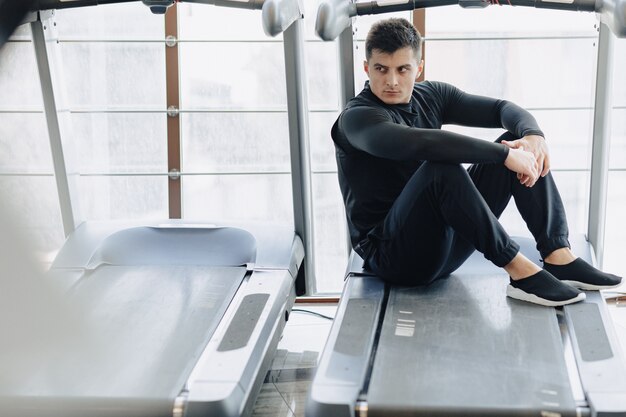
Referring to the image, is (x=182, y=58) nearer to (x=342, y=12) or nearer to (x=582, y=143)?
(x=342, y=12)

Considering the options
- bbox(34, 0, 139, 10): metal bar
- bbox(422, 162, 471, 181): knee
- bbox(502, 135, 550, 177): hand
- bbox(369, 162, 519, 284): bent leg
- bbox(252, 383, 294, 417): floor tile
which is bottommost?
bbox(252, 383, 294, 417): floor tile

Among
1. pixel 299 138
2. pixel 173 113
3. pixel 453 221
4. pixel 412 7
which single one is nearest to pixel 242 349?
pixel 453 221

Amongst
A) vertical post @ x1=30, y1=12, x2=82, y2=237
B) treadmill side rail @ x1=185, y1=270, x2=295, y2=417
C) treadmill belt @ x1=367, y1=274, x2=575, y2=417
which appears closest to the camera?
treadmill belt @ x1=367, y1=274, x2=575, y2=417

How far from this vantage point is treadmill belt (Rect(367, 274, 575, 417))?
6.49 feet

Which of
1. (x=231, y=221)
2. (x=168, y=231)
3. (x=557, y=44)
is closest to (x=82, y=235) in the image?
(x=168, y=231)

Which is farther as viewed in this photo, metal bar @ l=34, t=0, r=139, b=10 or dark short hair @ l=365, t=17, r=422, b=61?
metal bar @ l=34, t=0, r=139, b=10

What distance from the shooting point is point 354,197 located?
270 cm

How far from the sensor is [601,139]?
3.05 metres

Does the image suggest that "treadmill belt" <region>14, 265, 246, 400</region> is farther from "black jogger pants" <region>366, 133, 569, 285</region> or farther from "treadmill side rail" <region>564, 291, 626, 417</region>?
"treadmill side rail" <region>564, 291, 626, 417</region>

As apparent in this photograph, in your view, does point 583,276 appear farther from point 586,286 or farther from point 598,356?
point 598,356

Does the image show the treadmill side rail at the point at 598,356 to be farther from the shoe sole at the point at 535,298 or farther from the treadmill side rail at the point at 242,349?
the treadmill side rail at the point at 242,349

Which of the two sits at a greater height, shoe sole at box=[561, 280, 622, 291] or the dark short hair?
the dark short hair

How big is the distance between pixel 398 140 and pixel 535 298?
646mm

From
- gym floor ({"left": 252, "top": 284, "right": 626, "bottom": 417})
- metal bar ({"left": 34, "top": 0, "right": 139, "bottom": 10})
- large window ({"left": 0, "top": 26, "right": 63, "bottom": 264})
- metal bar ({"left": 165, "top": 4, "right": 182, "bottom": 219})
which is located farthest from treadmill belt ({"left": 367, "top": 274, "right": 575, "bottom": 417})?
large window ({"left": 0, "top": 26, "right": 63, "bottom": 264})
